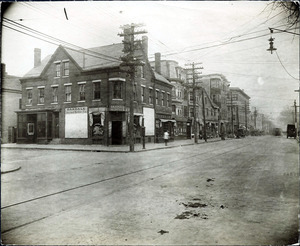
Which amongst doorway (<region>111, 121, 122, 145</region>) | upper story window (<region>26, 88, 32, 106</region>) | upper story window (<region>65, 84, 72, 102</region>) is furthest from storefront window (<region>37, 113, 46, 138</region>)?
doorway (<region>111, 121, 122, 145</region>)

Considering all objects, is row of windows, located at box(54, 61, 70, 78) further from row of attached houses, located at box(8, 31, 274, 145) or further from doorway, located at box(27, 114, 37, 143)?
doorway, located at box(27, 114, 37, 143)

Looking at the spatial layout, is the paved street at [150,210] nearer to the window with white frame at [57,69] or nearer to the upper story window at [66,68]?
the upper story window at [66,68]

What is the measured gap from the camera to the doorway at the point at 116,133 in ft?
74.9

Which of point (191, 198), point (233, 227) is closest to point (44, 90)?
point (191, 198)

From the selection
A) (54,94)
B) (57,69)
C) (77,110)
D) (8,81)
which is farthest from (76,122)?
(8,81)

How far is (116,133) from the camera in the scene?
23.0m

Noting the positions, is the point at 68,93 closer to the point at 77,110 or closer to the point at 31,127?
the point at 77,110

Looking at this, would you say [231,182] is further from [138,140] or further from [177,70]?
[177,70]

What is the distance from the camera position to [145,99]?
25.7 metres

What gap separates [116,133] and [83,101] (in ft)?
14.1

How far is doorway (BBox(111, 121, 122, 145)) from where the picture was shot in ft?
74.9

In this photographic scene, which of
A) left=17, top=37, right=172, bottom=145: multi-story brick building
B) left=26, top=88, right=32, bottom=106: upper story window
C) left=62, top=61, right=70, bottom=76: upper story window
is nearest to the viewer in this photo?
left=17, top=37, right=172, bottom=145: multi-story brick building

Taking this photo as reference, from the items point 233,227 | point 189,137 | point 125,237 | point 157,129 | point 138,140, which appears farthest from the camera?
point 189,137

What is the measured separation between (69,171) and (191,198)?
5.12m
